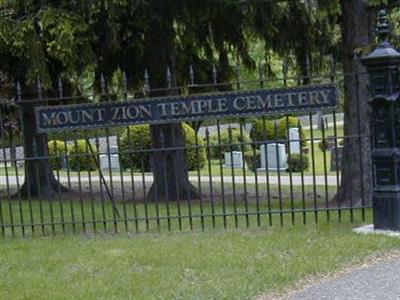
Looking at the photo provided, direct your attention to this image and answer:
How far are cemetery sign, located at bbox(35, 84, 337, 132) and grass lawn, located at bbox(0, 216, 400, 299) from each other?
139 cm

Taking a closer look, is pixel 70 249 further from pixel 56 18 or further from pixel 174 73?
pixel 174 73

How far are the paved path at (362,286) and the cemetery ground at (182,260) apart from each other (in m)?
0.20

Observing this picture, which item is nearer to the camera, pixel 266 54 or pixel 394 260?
pixel 394 260

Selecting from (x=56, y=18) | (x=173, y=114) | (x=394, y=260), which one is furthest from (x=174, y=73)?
(x=394, y=260)

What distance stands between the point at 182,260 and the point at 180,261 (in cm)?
4

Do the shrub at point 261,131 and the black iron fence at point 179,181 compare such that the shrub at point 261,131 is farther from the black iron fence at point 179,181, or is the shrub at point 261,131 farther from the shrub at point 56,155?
the shrub at point 56,155

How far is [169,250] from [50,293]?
174 cm

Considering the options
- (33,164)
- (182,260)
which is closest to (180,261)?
(182,260)

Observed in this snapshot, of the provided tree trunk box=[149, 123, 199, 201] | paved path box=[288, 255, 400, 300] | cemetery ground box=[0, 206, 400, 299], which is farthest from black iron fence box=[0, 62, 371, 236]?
paved path box=[288, 255, 400, 300]

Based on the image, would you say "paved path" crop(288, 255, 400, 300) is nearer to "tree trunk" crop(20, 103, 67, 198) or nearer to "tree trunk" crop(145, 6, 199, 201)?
"tree trunk" crop(145, 6, 199, 201)

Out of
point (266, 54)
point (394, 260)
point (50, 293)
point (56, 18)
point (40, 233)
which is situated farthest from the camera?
point (266, 54)

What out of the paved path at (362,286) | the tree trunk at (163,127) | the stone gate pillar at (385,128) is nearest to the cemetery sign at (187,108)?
the stone gate pillar at (385,128)

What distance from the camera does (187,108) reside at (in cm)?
891

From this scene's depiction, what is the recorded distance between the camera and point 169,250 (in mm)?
7879
